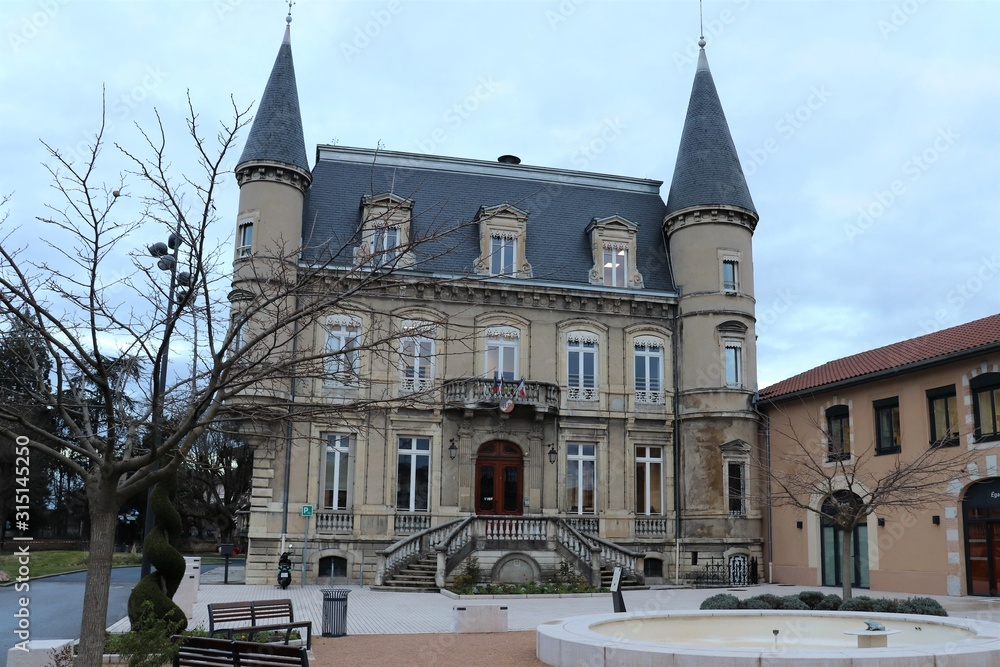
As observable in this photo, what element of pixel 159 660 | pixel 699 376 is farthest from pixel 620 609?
pixel 699 376

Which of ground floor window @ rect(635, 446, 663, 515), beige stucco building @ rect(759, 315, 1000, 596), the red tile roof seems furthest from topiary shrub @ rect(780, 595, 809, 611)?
ground floor window @ rect(635, 446, 663, 515)

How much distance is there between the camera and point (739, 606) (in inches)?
708

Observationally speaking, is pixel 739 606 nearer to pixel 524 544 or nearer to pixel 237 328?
pixel 524 544

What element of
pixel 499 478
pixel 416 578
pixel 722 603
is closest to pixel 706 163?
pixel 499 478

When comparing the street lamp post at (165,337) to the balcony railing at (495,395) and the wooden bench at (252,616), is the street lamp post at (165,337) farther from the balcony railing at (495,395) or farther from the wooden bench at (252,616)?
the balcony railing at (495,395)

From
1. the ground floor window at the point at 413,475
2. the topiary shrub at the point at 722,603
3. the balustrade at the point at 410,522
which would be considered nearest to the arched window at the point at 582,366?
the ground floor window at the point at 413,475

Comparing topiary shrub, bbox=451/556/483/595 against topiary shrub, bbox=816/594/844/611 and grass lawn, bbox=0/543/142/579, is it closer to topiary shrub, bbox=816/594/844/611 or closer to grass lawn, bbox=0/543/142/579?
topiary shrub, bbox=816/594/844/611

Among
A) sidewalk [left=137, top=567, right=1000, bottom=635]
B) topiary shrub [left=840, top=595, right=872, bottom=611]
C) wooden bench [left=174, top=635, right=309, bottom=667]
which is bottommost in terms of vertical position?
sidewalk [left=137, top=567, right=1000, bottom=635]

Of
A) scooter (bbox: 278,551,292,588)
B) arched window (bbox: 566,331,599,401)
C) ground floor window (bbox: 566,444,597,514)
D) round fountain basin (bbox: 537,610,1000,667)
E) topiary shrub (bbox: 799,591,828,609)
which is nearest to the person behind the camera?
round fountain basin (bbox: 537,610,1000,667)

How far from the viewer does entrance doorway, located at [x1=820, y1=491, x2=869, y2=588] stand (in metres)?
27.8

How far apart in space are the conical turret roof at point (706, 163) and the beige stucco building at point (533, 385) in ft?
0.28

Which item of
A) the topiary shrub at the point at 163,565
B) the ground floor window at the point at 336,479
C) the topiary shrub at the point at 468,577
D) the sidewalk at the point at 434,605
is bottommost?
the sidewalk at the point at 434,605

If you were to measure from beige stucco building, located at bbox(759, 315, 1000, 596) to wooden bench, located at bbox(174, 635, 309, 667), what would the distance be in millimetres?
15516

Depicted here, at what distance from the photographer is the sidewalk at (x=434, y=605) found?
59.3 feet
